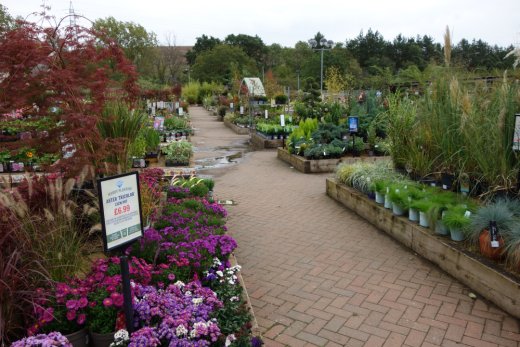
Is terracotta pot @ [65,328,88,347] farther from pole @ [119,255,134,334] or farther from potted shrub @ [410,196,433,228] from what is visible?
potted shrub @ [410,196,433,228]

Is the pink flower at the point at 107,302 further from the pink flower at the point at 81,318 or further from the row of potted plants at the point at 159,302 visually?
the pink flower at the point at 81,318

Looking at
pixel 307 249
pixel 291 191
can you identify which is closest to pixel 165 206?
pixel 307 249

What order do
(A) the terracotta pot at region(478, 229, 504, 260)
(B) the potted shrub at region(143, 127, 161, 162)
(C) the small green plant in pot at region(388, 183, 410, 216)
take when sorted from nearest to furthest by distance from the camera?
(A) the terracotta pot at region(478, 229, 504, 260) < (C) the small green plant in pot at region(388, 183, 410, 216) < (B) the potted shrub at region(143, 127, 161, 162)

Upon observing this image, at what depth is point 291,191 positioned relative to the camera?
8.05 m

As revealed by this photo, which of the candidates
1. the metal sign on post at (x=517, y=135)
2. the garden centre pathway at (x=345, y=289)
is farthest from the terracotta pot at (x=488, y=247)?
the metal sign on post at (x=517, y=135)

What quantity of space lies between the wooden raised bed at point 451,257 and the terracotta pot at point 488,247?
3.2 inches

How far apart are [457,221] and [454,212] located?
21 cm

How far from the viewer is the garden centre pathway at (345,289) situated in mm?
3260

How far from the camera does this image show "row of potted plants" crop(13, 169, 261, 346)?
2.45m

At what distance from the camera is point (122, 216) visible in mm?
2428

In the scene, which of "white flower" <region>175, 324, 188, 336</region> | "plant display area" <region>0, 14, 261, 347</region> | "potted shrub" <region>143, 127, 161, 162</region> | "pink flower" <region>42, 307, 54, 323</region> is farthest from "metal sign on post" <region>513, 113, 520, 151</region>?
"potted shrub" <region>143, 127, 161, 162</region>

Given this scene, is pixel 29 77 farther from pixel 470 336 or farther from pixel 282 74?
pixel 282 74

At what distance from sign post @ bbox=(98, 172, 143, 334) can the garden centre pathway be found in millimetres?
1376

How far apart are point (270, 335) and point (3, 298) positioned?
1.85 m
